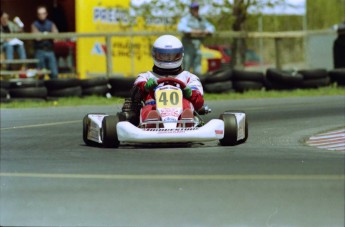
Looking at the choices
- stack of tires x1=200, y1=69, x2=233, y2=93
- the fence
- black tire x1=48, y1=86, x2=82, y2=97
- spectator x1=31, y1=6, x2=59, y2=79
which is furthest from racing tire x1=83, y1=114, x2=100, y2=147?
the fence

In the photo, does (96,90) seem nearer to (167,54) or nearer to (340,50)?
(340,50)

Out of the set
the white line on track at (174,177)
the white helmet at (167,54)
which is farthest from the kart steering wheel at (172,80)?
the white line on track at (174,177)

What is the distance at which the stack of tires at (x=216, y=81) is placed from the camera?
613 inches

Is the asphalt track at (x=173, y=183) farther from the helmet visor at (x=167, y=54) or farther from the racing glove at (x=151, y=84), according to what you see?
the helmet visor at (x=167, y=54)

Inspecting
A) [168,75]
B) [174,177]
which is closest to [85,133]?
[168,75]

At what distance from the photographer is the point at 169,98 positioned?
27.5 feet

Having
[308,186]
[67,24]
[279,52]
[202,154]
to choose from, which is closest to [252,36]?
[279,52]

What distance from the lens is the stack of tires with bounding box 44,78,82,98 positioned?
15.0 m

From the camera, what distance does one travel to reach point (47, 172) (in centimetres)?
685

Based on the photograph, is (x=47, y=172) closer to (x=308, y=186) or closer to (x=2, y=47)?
(x=308, y=186)

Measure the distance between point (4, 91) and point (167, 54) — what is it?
21.9 ft

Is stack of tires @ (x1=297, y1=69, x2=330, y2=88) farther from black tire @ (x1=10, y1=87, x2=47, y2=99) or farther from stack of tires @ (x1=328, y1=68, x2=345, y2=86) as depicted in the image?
black tire @ (x1=10, y1=87, x2=47, y2=99)

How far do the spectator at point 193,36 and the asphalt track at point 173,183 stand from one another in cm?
643

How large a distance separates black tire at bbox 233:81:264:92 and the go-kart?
7.28m
